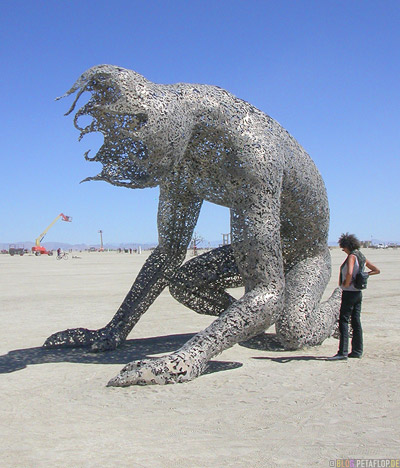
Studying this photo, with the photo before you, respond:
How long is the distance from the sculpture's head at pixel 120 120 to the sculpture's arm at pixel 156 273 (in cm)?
103

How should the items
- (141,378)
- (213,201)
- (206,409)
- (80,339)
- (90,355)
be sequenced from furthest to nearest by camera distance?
(80,339)
(90,355)
(213,201)
(141,378)
(206,409)

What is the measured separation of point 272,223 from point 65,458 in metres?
2.54

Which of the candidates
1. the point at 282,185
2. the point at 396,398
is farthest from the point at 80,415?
the point at 282,185

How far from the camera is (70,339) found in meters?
5.64

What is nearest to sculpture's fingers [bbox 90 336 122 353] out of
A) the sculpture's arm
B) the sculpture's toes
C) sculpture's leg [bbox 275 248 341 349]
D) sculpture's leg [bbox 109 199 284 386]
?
the sculpture's arm

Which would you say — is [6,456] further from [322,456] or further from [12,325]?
[12,325]

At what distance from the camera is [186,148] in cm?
466

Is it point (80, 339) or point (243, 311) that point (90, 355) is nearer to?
point (80, 339)

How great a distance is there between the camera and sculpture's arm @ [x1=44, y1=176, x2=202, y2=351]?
17.8 feet

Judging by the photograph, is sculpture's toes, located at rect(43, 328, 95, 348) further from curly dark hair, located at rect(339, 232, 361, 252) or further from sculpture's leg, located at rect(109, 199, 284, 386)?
curly dark hair, located at rect(339, 232, 361, 252)

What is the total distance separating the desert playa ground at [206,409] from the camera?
270 cm

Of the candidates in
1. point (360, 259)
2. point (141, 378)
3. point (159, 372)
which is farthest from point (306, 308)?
point (141, 378)

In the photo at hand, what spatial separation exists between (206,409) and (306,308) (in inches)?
77.6

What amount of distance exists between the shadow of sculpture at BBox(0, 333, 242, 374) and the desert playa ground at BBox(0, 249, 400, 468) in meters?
0.01
